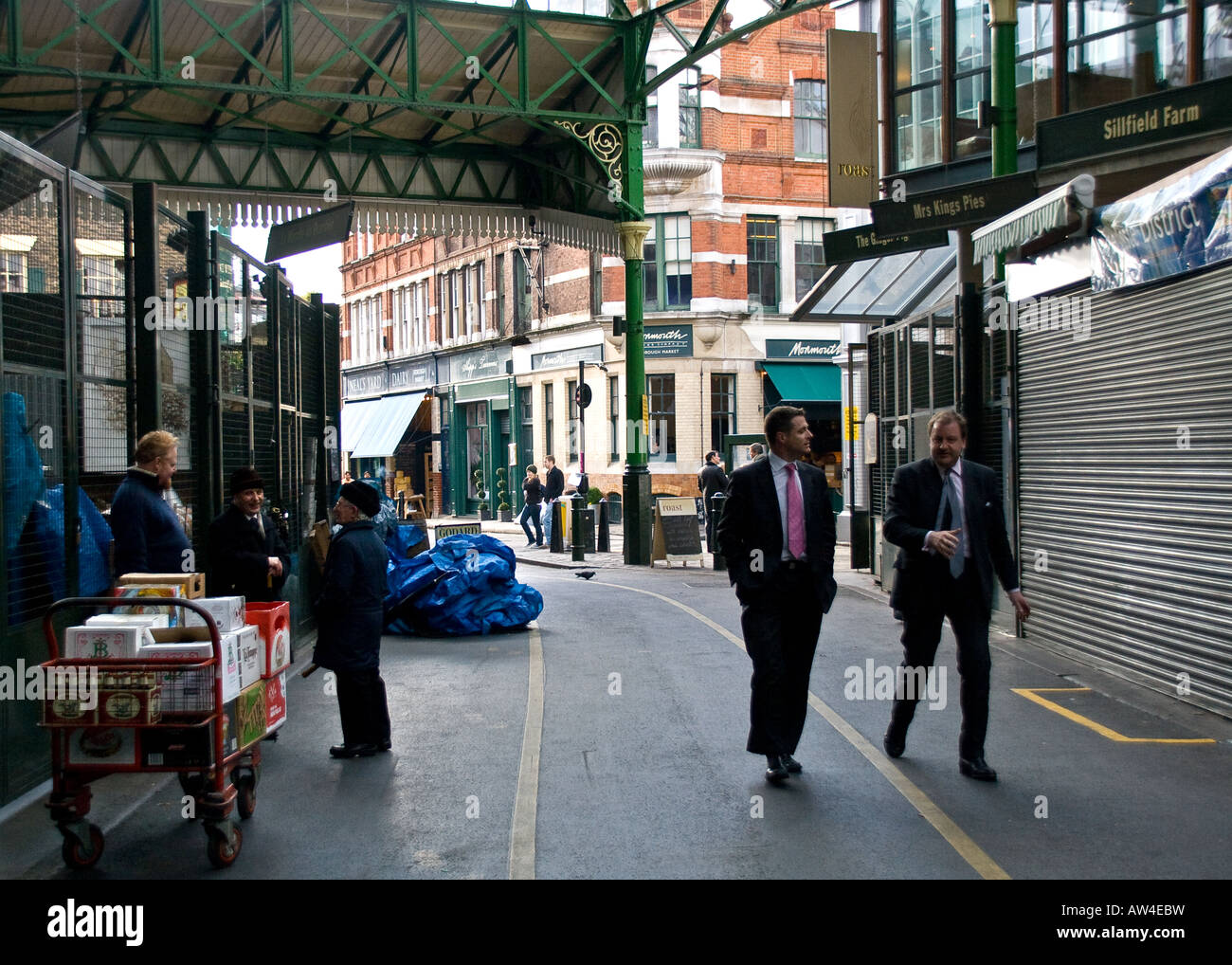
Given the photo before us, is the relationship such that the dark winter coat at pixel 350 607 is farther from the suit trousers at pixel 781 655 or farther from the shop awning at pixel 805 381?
the shop awning at pixel 805 381

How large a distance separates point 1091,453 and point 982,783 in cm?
485

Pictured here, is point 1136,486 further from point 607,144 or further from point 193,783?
point 607,144

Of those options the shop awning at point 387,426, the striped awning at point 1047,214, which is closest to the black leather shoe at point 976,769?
the striped awning at point 1047,214

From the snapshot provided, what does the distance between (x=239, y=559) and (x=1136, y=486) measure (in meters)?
6.66

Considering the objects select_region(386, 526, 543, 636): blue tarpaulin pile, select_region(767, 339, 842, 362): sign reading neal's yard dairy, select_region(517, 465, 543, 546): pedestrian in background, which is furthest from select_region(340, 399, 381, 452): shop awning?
select_region(386, 526, 543, 636): blue tarpaulin pile

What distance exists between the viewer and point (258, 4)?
1709 cm

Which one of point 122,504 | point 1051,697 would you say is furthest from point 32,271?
point 1051,697

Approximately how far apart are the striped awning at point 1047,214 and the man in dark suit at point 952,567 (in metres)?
3.90

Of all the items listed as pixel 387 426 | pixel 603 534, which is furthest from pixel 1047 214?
pixel 387 426

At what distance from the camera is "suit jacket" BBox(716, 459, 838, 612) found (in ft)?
23.2

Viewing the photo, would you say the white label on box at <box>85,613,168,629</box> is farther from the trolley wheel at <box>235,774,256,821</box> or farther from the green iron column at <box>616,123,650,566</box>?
the green iron column at <box>616,123,650,566</box>

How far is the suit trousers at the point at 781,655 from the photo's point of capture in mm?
6969

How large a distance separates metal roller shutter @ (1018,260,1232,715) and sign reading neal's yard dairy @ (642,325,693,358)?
77.1 feet
